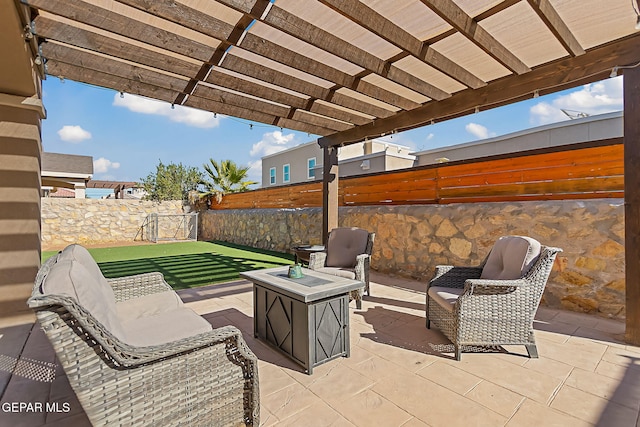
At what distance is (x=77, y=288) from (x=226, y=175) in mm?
14494

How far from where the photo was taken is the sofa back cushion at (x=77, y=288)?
4.66 feet

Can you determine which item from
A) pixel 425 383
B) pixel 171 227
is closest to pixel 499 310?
pixel 425 383

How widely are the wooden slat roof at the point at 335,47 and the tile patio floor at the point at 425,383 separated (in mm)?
2760

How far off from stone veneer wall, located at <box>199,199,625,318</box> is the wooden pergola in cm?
97

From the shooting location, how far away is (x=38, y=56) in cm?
295

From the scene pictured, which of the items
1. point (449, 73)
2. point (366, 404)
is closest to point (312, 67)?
point (449, 73)

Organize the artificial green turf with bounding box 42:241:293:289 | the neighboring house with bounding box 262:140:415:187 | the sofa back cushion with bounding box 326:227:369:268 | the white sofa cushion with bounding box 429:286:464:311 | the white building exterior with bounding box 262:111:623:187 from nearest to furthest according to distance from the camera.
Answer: the white sofa cushion with bounding box 429:286:464:311 < the sofa back cushion with bounding box 326:227:369:268 < the artificial green turf with bounding box 42:241:293:289 < the white building exterior with bounding box 262:111:623:187 < the neighboring house with bounding box 262:140:415:187

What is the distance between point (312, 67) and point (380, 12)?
974mm

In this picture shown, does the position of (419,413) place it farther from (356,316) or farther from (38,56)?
(38,56)

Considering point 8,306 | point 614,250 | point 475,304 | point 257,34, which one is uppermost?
point 257,34

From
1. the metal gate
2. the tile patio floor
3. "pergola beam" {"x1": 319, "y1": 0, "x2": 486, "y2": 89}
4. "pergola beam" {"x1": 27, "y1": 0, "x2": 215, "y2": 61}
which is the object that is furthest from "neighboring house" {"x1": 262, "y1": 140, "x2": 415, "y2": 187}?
the tile patio floor

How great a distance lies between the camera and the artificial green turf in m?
5.93

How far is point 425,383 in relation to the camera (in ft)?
7.53

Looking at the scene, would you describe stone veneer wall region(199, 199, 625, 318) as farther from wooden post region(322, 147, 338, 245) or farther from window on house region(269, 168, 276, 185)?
window on house region(269, 168, 276, 185)
